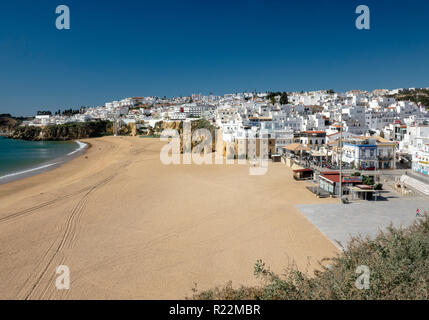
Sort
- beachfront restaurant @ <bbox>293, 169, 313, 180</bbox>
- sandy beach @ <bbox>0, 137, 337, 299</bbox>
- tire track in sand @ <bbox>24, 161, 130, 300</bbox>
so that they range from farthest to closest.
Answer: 1. beachfront restaurant @ <bbox>293, 169, 313, 180</bbox>
2. sandy beach @ <bbox>0, 137, 337, 299</bbox>
3. tire track in sand @ <bbox>24, 161, 130, 300</bbox>

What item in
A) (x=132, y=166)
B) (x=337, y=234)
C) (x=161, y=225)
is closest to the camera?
(x=337, y=234)

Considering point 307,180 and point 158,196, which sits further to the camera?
point 307,180

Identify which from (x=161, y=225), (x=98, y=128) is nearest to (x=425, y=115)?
(x=161, y=225)

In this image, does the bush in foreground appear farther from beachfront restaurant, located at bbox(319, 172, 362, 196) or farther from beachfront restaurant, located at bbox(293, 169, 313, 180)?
beachfront restaurant, located at bbox(293, 169, 313, 180)

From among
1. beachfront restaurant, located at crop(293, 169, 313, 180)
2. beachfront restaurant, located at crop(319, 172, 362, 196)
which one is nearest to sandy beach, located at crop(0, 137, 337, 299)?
beachfront restaurant, located at crop(293, 169, 313, 180)

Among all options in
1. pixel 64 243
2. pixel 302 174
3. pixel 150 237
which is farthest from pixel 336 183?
pixel 64 243

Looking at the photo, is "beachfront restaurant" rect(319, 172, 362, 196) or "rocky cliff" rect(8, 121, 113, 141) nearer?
"beachfront restaurant" rect(319, 172, 362, 196)

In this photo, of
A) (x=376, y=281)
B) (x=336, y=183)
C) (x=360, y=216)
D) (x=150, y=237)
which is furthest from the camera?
(x=336, y=183)

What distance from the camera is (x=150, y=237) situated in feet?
37.9

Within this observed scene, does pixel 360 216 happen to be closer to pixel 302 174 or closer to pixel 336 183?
pixel 336 183

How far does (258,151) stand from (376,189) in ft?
56.4

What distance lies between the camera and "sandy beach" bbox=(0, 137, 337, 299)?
855cm

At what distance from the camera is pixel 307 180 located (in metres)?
21.5
